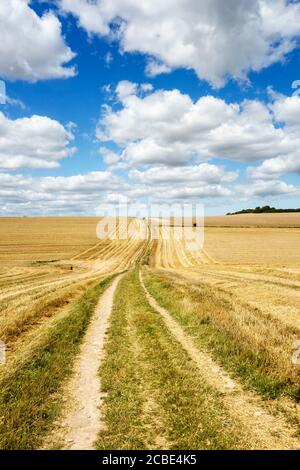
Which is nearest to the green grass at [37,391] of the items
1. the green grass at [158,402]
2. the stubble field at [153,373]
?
the stubble field at [153,373]

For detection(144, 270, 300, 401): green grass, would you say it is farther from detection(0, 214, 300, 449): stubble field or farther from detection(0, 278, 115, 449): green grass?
detection(0, 278, 115, 449): green grass

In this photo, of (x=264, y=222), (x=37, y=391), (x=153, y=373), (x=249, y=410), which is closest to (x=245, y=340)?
(x=153, y=373)

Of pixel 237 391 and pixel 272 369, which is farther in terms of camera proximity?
pixel 272 369

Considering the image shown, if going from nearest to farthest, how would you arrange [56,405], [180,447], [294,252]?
[180,447], [56,405], [294,252]

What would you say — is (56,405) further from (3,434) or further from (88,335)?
(88,335)

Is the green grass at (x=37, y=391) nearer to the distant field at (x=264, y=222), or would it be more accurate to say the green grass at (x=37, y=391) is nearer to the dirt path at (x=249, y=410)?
the dirt path at (x=249, y=410)

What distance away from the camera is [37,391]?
890 cm

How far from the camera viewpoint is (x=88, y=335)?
14.7 meters

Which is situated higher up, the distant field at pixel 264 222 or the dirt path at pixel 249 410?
the distant field at pixel 264 222

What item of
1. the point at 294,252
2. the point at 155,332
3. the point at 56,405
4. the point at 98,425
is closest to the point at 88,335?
the point at 155,332

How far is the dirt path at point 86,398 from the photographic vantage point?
704 cm

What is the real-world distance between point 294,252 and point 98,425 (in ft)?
208

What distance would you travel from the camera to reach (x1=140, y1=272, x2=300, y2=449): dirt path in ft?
22.4

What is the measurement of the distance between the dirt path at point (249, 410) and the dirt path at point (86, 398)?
3.03 meters
